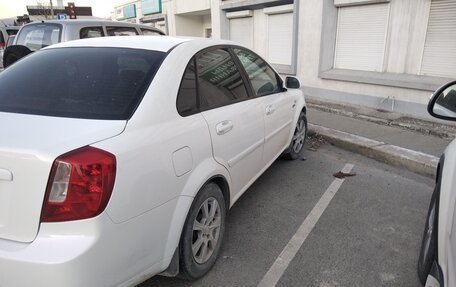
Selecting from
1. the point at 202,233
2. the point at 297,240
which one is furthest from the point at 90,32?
the point at 297,240

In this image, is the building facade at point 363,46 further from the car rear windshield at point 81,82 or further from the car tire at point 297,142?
the car rear windshield at point 81,82

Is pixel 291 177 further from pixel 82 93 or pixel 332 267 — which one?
pixel 82 93

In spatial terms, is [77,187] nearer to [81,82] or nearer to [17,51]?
[81,82]

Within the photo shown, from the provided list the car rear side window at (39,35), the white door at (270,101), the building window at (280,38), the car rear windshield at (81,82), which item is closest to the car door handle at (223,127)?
the car rear windshield at (81,82)

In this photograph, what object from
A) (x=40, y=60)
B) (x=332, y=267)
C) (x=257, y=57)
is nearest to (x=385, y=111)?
(x=257, y=57)

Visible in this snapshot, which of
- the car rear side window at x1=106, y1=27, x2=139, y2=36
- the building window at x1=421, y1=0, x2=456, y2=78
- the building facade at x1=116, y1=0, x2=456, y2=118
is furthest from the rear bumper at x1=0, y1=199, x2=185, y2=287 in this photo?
the building window at x1=421, y1=0, x2=456, y2=78

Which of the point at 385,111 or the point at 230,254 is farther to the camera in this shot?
the point at 385,111

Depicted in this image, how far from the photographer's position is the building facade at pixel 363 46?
21.3ft

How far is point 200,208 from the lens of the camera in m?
2.51

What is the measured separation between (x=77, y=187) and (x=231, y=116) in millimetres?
1443

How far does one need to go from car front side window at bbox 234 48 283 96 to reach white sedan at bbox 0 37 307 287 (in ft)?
0.79

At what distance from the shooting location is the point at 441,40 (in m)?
6.41

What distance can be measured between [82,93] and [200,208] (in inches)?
42.1

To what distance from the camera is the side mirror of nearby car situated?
242cm
